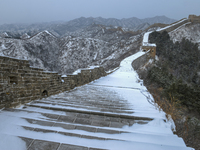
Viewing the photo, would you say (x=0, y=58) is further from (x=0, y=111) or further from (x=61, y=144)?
(x=61, y=144)

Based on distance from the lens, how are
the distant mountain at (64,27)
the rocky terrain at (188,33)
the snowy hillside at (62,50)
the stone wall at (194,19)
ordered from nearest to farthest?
the rocky terrain at (188,33)
the stone wall at (194,19)
the snowy hillside at (62,50)
the distant mountain at (64,27)

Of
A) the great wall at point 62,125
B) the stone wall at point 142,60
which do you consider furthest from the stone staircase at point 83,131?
the stone wall at point 142,60

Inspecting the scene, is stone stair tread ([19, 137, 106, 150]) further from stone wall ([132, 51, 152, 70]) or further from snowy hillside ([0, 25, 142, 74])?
snowy hillside ([0, 25, 142, 74])

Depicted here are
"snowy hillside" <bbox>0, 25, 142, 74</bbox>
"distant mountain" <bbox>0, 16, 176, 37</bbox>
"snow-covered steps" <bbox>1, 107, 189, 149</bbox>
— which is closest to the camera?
"snow-covered steps" <bbox>1, 107, 189, 149</bbox>

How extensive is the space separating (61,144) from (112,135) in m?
0.78

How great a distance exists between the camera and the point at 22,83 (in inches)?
145

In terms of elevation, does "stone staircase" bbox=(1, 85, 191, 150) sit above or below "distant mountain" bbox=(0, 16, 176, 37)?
below

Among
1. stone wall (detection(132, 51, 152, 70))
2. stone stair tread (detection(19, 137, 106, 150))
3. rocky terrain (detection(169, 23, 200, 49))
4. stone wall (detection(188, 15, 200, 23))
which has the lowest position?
stone wall (detection(132, 51, 152, 70))

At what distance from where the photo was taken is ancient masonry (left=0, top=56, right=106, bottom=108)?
3189mm

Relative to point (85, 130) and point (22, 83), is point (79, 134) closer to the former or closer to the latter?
point (85, 130)

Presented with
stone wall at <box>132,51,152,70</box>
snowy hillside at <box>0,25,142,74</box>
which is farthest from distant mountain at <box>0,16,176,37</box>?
stone wall at <box>132,51,152,70</box>

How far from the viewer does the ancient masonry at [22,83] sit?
10.5 ft

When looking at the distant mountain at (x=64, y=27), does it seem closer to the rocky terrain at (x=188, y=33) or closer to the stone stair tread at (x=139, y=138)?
the rocky terrain at (x=188, y=33)

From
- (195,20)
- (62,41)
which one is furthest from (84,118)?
(62,41)
